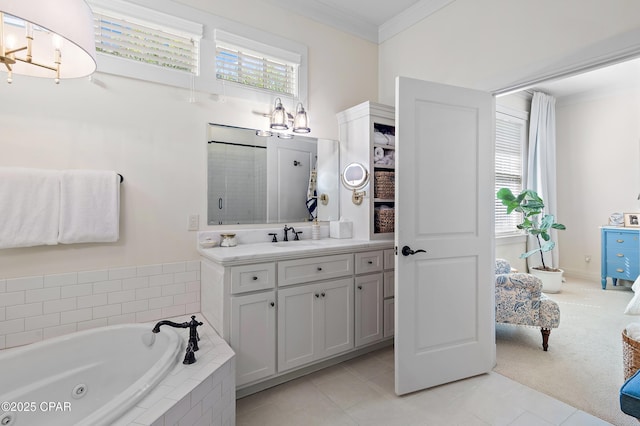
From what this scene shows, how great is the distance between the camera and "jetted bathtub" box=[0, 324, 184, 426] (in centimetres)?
153

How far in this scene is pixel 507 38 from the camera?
2240 millimetres

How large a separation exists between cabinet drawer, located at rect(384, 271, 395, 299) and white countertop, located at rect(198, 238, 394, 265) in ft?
0.83

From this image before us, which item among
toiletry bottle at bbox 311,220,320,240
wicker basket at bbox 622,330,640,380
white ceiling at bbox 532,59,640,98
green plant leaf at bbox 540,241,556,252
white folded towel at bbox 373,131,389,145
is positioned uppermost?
white ceiling at bbox 532,59,640,98

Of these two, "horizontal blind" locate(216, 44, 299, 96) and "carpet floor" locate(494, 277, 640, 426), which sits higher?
"horizontal blind" locate(216, 44, 299, 96)

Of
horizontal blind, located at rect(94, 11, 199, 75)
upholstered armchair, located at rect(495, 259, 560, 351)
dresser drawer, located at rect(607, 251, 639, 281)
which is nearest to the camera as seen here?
horizontal blind, located at rect(94, 11, 199, 75)

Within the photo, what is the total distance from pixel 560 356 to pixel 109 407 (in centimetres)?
323

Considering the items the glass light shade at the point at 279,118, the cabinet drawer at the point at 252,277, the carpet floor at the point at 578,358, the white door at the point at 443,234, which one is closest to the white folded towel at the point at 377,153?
the white door at the point at 443,234

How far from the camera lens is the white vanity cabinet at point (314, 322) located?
217 centimetres

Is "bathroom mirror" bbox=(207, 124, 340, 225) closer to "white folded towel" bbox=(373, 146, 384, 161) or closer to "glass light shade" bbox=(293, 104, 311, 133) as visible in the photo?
"glass light shade" bbox=(293, 104, 311, 133)

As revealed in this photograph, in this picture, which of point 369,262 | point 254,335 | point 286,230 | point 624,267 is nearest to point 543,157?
point 624,267

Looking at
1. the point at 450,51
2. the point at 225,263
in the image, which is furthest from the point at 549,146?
the point at 225,263

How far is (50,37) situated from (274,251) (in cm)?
157

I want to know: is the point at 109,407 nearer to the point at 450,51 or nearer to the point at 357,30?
the point at 450,51

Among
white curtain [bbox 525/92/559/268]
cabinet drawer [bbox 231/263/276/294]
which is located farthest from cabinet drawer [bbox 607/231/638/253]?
cabinet drawer [bbox 231/263/276/294]
